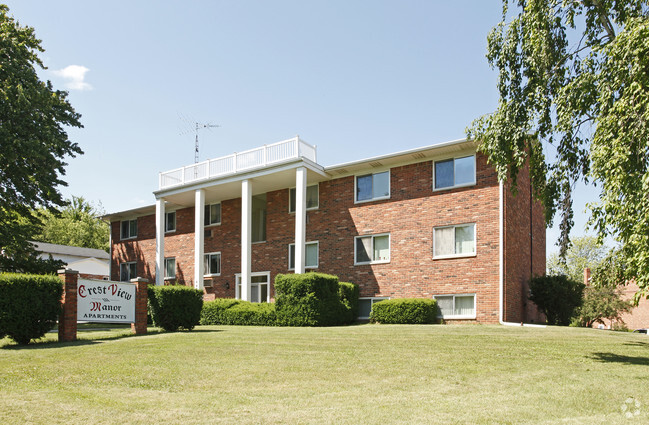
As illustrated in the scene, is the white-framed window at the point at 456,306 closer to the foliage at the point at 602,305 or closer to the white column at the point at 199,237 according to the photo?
the white column at the point at 199,237

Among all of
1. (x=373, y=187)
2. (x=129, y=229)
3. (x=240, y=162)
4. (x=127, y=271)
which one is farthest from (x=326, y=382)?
(x=129, y=229)

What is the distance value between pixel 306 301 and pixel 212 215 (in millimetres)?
11811

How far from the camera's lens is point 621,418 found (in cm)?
555

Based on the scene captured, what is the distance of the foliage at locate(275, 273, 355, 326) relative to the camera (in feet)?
62.5

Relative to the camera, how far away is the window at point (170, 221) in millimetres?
30672

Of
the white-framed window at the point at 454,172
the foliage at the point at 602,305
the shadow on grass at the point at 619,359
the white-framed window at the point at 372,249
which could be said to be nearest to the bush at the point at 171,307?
the white-framed window at the point at 372,249

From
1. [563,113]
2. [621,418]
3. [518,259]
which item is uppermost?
[563,113]

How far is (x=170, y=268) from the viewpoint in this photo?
30312 millimetres

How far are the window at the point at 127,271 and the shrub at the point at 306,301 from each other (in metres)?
16.4

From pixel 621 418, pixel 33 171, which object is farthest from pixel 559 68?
pixel 33 171

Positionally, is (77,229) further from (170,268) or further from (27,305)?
(27,305)

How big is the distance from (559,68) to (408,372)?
24.9ft

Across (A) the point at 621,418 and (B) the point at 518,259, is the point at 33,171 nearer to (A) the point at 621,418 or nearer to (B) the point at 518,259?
(B) the point at 518,259

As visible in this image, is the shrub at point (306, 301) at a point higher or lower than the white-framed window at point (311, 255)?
lower
